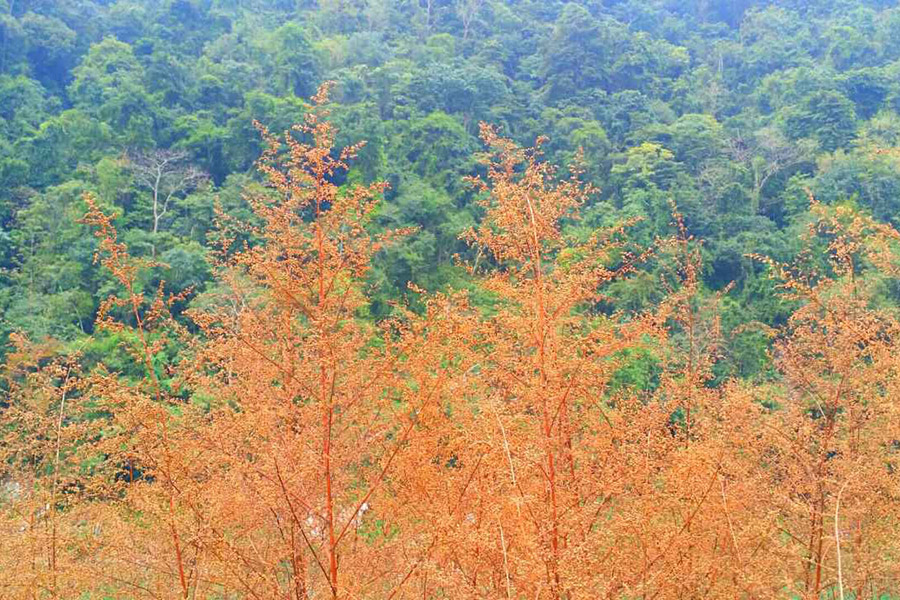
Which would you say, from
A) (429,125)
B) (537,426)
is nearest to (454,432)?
(537,426)

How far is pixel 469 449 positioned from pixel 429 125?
2359cm

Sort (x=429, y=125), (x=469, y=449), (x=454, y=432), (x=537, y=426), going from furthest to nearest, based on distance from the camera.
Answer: (x=429, y=125), (x=454, y=432), (x=469, y=449), (x=537, y=426)

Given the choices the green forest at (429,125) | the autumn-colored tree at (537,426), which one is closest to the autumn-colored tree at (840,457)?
the autumn-colored tree at (537,426)

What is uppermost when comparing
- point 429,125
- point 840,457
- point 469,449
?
point 469,449

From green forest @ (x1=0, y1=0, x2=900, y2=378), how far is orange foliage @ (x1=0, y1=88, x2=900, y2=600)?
1272 centimetres

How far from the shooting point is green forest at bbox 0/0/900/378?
68.7 feet

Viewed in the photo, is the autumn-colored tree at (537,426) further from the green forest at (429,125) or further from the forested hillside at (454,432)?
the green forest at (429,125)

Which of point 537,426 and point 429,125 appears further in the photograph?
point 429,125

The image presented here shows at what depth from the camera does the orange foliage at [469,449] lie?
3.48m

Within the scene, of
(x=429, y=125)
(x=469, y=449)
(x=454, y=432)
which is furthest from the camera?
(x=429, y=125)

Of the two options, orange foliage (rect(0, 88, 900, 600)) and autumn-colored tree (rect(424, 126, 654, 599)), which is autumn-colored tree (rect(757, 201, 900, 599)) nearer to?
orange foliage (rect(0, 88, 900, 600))

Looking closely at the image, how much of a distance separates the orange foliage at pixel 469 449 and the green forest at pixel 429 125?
12.7m

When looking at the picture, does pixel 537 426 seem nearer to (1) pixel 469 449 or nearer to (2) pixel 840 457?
(1) pixel 469 449

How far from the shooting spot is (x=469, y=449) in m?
4.01
